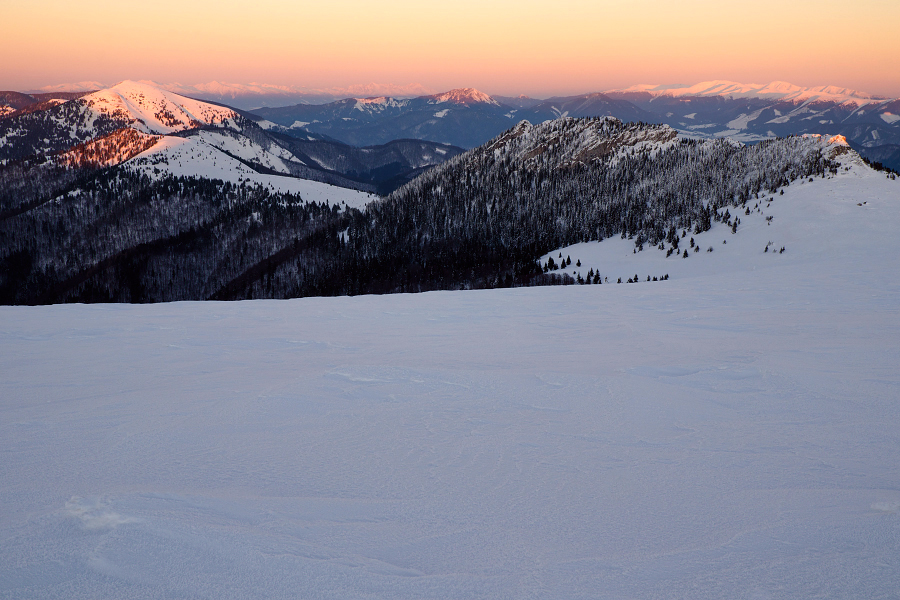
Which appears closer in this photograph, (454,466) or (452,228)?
(454,466)

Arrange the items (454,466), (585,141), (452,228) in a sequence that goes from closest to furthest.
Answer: (454,466), (452,228), (585,141)

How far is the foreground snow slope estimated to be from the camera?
3322 millimetres

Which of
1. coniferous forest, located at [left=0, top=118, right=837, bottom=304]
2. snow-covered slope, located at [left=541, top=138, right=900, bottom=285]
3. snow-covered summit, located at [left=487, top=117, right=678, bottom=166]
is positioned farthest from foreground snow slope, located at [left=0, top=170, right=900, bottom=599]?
snow-covered summit, located at [left=487, top=117, right=678, bottom=166]

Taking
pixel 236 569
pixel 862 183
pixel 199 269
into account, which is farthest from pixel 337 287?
pixel 236 569

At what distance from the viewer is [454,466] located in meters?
4.81

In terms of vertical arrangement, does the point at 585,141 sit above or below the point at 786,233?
above

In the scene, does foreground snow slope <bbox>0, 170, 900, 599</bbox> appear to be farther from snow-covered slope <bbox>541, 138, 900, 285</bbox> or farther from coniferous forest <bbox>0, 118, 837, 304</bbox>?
coniferous forest <bbox>0, 118, 837, 304</bbox>

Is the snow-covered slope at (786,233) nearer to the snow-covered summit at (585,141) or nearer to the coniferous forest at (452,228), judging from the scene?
the coniferous forest at (452,228)

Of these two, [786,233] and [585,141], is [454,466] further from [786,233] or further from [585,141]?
[585,141]

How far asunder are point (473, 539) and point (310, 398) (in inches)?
151

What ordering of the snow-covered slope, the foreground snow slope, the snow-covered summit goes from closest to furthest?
the foreground snow slope → the snow-covered slope → the snow-covered summit

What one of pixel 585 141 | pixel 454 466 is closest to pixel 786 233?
pixel 454 466

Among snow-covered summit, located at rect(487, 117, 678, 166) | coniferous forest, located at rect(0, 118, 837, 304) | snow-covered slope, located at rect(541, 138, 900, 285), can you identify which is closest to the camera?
snow-covered slope, located at rect(541, 138, 900, 285)

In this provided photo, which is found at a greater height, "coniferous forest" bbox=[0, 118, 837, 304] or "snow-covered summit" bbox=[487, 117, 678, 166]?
"snow-covered summit" bbox=[487, 117, 678, 166]
